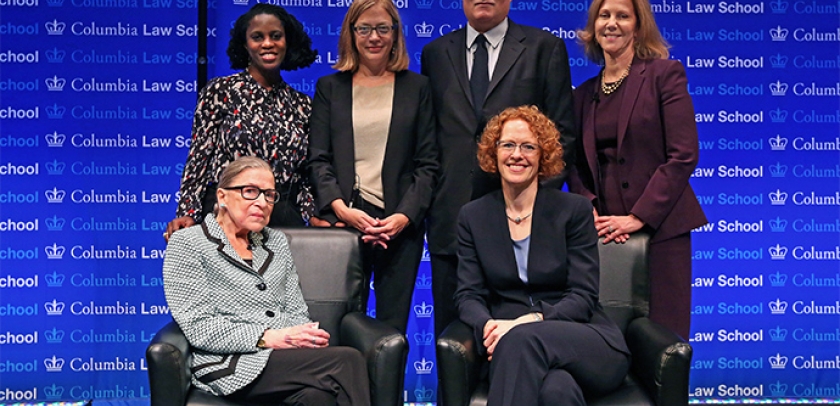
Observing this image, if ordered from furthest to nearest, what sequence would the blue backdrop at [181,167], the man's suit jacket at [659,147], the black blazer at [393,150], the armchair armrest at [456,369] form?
1. the blue backdrop at [181,167]
2. the black blazer at [393,150]
3. the man's suit jacket at [659,147]
4. the armchair armrest at [456,369]

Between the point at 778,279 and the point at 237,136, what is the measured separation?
2.87 m

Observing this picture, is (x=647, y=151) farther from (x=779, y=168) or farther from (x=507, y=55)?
(x=779, y=168)

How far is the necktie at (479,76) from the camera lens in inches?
123

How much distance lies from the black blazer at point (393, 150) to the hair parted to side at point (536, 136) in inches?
11.7

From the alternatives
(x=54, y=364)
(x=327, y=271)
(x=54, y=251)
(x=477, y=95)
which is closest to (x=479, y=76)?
(x=477, y=95)

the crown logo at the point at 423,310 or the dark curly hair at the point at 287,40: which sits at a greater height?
the dark curly hair at the point at 287,40

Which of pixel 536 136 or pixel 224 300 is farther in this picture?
pixel 536 136

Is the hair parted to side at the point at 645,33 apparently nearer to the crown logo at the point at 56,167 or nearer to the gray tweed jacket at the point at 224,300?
the gray tweed jacket at the point at 224,300

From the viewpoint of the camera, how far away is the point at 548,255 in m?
2.77

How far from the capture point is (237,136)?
3072 mm

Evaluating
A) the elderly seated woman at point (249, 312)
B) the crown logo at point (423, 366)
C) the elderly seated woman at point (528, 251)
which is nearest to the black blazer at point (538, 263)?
the elderly seated woman at point (528, 251)

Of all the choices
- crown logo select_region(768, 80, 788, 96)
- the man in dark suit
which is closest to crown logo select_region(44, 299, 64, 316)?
the man in dark suit

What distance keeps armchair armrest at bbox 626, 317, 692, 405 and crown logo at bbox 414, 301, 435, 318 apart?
1.79 m

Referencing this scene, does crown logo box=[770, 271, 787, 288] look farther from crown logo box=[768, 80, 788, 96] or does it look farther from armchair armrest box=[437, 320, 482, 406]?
armchair armrest box=[437, 320, 482, 406]
